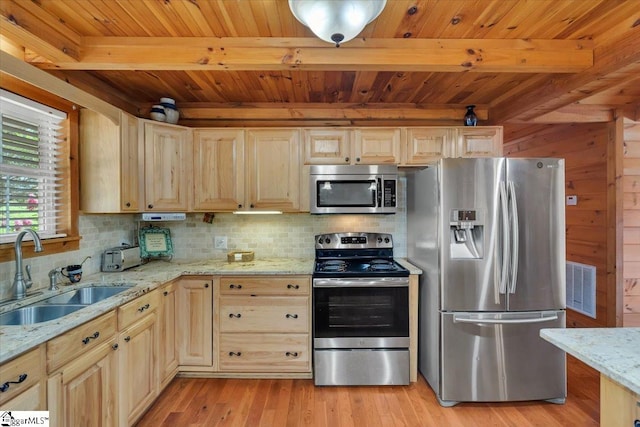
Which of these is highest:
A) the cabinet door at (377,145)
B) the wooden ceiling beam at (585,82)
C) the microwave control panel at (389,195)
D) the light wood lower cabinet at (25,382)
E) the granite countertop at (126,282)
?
the wooden ceiling beam at (585,82)

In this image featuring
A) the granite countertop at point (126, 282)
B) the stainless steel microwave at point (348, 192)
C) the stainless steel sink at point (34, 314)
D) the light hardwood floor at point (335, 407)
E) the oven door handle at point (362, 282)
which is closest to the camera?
the granite countertop at point (126, 282)

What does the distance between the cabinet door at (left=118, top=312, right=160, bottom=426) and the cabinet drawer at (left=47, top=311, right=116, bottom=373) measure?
A: 15 centimetres

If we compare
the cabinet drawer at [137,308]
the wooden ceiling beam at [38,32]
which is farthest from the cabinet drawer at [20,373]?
the wooden ceiling beam at [38,32]

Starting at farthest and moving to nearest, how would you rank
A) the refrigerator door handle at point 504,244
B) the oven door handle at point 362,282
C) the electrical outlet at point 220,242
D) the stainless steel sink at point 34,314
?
1. the electrical outlet at point 220,242
2. the oven door handle at point 362,282
3. the refrigerator door handle at point 504,244
4. the stainless steel sink at point 34,314

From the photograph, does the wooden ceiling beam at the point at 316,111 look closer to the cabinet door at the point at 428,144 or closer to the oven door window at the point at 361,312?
the cabinet door at the point at 428,144

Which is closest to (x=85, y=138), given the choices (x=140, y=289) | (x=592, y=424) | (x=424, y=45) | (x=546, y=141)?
(x=140, y=289)

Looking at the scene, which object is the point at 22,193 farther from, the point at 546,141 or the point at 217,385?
the point at 546,141

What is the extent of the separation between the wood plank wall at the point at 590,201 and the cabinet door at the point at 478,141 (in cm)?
77

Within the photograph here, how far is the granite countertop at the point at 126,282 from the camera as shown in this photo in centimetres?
122

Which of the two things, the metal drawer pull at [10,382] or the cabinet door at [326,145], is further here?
the cabinet door at [326,145]

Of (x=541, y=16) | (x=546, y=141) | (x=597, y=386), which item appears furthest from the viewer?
(x=546, y=141)

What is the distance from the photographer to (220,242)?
3.03m

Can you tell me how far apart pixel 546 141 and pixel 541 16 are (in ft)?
8.54

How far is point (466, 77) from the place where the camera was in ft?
7.70
